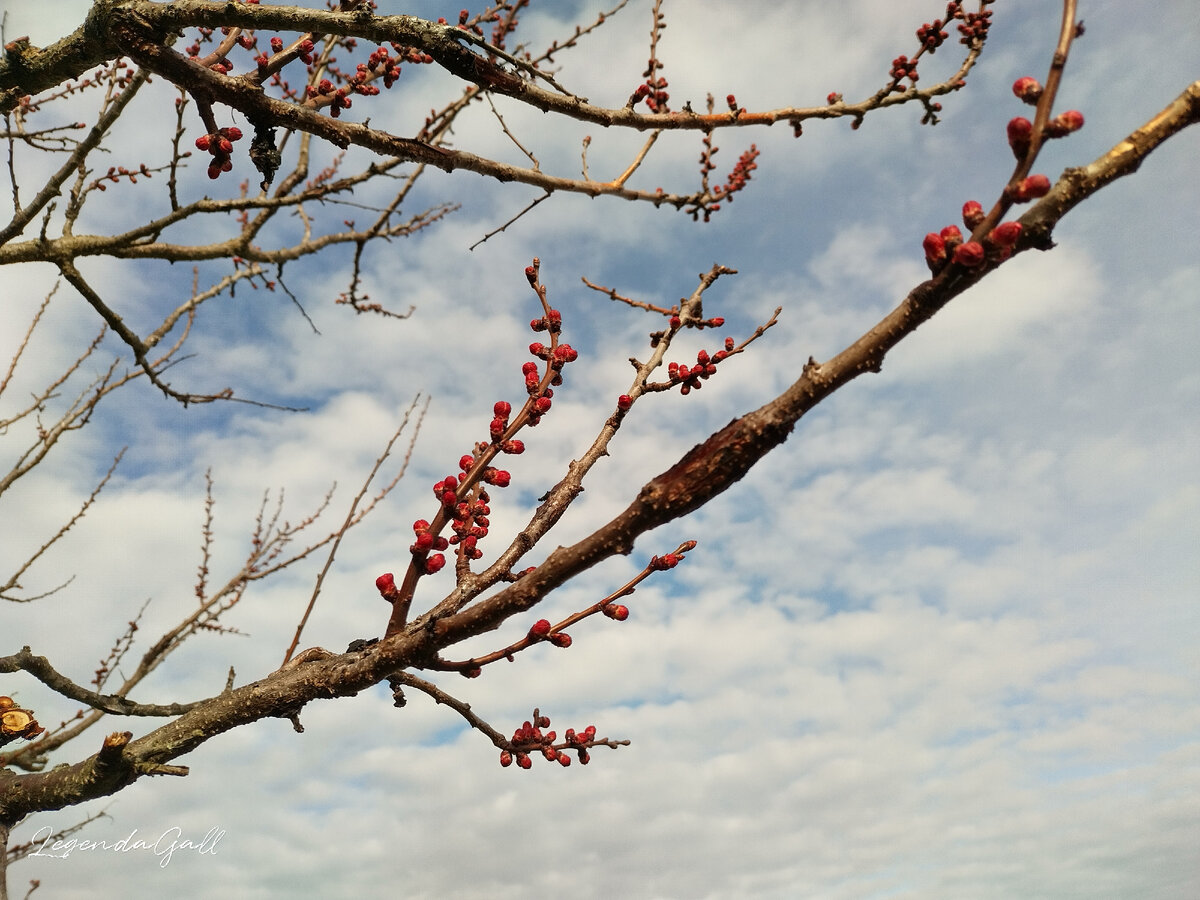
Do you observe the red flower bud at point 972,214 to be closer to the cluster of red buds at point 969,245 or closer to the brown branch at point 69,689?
the cluster of red buds at point 969,245

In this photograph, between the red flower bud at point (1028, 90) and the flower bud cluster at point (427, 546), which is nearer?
the red flower bud at point (1028, 90)

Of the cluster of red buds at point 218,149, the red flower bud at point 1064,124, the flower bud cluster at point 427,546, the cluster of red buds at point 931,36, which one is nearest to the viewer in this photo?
the red flower bud at point 1064,124

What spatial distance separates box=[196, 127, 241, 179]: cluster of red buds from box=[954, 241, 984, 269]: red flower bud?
241 centimetres

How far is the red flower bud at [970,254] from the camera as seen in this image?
117cm

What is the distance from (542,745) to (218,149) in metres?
2.27

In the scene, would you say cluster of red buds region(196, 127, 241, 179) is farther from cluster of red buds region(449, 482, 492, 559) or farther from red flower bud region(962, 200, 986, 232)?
red flower bud region(962, 200, 986, 232)

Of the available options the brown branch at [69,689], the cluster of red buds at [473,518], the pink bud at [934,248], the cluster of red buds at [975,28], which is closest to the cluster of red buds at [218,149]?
the cluster of red buds at [473,518]

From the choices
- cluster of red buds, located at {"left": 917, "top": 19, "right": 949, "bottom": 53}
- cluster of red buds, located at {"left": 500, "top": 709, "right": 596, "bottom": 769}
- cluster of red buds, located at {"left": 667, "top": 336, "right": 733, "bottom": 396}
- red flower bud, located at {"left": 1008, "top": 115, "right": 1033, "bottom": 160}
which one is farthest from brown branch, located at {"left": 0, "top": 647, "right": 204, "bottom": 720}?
cluster of red buds, located at {"left": 917, "top": 19, "right": 949, "bottom": 53}

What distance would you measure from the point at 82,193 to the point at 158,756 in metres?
3.64

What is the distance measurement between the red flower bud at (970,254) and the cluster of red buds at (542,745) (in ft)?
5.82

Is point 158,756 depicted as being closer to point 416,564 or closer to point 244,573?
point 416,564

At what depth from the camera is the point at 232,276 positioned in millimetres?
5691

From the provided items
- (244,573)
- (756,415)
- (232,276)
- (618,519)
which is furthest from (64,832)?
(756,415)

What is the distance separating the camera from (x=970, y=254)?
3.84ft
